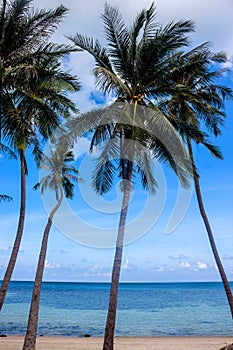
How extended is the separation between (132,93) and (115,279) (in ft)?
17.9

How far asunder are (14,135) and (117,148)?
3.11m

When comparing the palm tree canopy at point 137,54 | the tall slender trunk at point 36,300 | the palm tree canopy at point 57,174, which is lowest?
the tall slender trunk at point 36,300

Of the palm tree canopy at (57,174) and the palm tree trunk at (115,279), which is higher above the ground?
the palm tree canopy at (57,174)

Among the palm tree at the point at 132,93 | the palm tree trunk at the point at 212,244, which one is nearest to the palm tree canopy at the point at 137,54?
the palm tree at the point at 132,93

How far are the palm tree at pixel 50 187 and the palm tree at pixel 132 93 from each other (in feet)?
5.24

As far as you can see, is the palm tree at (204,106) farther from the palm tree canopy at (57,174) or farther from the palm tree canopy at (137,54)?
the palm tree canopy at (57,174)

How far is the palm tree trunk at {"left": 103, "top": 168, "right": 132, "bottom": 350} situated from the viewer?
10.5 meters

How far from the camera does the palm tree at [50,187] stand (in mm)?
12398

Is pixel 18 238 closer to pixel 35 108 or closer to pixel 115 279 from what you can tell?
pixel 115 279

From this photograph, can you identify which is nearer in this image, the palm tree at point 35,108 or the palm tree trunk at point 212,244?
the palm tree at point 35,108

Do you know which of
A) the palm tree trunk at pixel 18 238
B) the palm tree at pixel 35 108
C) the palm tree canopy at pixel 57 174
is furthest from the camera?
the palm tree canopy at pixel 57 174

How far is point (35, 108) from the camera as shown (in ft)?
37.7

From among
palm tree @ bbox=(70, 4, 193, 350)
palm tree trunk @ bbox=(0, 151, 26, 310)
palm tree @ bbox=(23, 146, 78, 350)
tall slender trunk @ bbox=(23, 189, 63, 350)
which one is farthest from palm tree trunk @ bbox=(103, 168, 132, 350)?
palm tree trunk @ bbox=(0, 151, 26, 310)

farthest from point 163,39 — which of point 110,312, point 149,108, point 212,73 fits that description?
point 110,312
